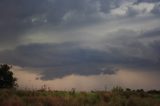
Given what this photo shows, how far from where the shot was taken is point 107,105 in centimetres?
3031

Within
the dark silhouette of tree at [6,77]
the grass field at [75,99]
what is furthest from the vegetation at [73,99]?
the dark silhouette of tree at [6,77]

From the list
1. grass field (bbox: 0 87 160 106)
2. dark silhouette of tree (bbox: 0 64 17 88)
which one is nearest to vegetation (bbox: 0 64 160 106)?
grass field (bbox: 0 87 160 106)

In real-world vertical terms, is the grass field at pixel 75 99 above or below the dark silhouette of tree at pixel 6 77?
below

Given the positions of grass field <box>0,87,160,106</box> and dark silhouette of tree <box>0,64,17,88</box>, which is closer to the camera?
grass field <box>0,87,160,106</box>

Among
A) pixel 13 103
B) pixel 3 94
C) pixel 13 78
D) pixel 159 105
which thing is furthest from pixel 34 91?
pixel 13 78

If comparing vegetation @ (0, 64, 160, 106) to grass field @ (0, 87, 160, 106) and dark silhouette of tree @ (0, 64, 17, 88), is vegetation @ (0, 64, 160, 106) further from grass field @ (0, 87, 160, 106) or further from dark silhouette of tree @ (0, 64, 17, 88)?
dark silhouette of tree @ (0, 64, 17, 88)

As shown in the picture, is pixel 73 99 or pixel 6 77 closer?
pixel 73 99

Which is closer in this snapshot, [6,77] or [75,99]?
[75,99]

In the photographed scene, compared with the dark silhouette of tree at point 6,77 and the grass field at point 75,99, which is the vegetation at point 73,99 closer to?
the grass field at point 75,99

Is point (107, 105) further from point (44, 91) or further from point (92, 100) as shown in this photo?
point (44, 91)

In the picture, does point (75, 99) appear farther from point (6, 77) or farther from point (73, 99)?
point (6, 77)

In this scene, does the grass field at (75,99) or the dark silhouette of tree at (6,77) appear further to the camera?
the dark silhouette of tree at (6,77)

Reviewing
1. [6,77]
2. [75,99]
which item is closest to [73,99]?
[75,99]

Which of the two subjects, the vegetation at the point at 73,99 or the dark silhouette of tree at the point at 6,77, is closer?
the vegetation at the point at 73,99
